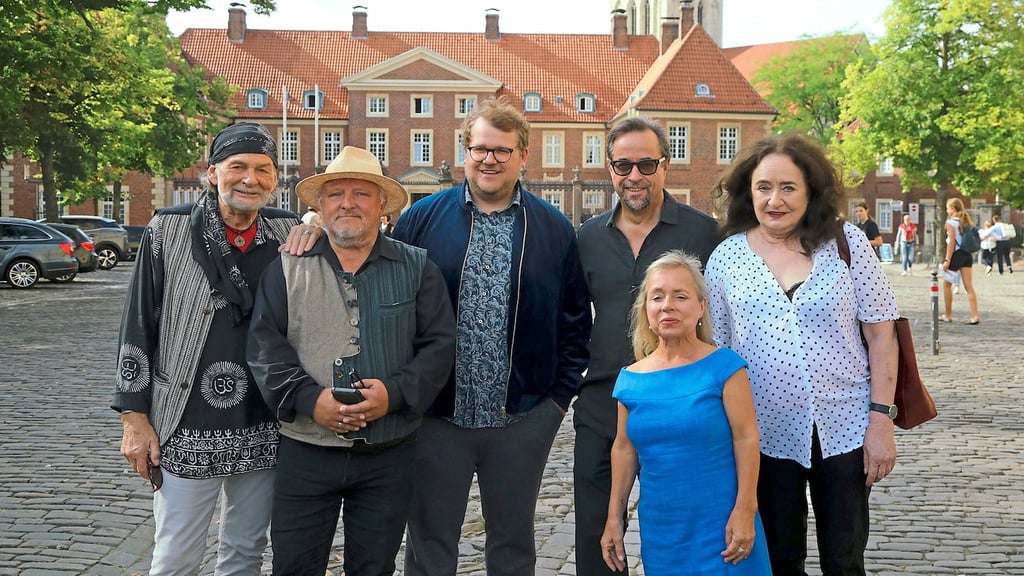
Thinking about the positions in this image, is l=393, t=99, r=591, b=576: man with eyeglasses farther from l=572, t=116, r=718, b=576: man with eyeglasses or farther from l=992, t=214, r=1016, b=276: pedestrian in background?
l=992, t=214, r=1016, b=276: pedestrian in background

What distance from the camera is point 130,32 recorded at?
126 ft

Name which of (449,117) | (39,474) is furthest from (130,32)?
(39,474)

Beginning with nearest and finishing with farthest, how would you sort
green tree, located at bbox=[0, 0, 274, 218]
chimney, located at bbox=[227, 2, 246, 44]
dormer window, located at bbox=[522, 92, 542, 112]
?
green tree, located at bbox=[0, 0, 274, 218] → dormer window, located at bbox=[522, 92, 542, 112] → chimney, located at bbox=[227, 2, 246, 44]

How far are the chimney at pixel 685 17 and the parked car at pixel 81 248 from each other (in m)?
44.0

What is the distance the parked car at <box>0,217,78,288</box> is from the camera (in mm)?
25797

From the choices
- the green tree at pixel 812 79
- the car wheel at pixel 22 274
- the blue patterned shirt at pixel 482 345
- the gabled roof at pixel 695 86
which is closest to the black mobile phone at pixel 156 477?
the blue patterned shirt at pixel 482 345

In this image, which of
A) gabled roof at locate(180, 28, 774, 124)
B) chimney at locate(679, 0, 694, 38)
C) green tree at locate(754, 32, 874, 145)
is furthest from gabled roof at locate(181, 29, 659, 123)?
green tree at locate(754, 32, 874, 145)

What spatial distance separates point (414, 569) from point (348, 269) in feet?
4.17

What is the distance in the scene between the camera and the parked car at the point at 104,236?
35906 mm

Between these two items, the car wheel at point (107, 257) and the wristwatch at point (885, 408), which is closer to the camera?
the wristwatch at point (885, 408)

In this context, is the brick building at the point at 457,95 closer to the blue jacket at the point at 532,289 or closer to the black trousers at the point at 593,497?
the blue jacket at the point at 532,289

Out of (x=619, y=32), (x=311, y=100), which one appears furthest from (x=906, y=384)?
(x=619, y=32)

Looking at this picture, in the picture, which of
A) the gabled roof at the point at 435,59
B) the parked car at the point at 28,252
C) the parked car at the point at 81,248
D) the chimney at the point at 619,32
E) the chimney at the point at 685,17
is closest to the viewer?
the parked car at the point at 28,252

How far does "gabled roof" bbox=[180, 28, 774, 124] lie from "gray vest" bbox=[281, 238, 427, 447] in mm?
58708
